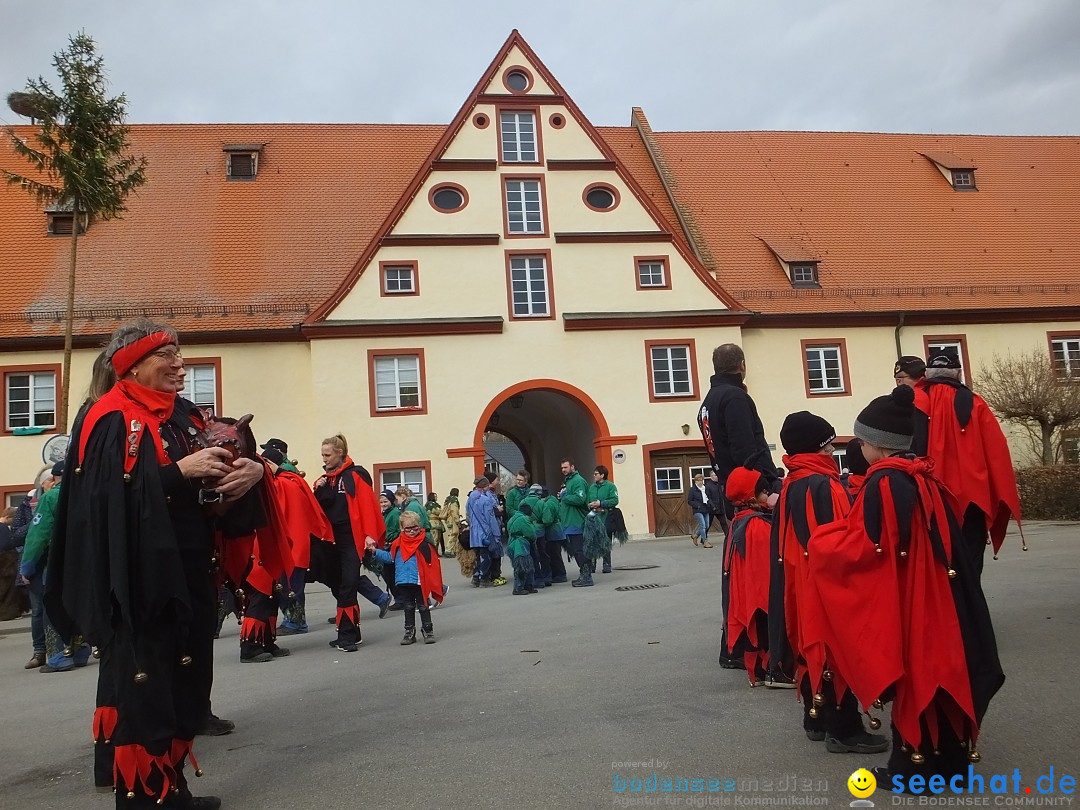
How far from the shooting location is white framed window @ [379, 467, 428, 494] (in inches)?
980

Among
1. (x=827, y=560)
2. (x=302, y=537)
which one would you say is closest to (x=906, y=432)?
(x=827, y=560)

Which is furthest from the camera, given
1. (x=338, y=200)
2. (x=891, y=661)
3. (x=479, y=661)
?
(x=338, y=200)

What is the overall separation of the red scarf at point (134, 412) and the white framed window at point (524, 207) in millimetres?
22630

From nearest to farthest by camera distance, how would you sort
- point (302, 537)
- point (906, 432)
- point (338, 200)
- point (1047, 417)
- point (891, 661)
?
point (891, 661) → point (906, 432) → point (302, 537) → point (1047, 417) → point (338, 200)

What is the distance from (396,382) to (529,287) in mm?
4427

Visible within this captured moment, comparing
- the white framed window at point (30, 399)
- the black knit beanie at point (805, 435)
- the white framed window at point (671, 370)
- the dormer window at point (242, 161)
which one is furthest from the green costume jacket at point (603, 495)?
the dormer window at point (242, 161)

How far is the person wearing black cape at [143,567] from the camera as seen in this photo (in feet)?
12.6

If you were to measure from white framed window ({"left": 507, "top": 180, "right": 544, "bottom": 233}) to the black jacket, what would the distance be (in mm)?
20299

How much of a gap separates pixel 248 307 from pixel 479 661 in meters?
19.8

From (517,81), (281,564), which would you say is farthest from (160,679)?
(517,81)

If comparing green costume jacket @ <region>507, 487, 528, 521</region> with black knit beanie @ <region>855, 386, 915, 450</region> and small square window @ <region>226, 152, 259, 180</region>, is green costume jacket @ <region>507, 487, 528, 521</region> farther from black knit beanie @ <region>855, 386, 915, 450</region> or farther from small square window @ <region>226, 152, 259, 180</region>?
small square window @ <region>226, 152, 259, 180</region>

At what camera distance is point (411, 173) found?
30.8 m

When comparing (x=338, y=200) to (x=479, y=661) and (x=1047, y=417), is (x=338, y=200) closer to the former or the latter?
(x=1047, y=417)

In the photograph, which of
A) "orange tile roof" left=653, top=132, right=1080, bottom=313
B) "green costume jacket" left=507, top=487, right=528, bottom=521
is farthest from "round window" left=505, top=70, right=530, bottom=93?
"green costume jacket" left=507, top=487, right=528, bottom=521
